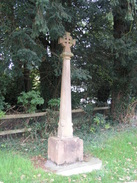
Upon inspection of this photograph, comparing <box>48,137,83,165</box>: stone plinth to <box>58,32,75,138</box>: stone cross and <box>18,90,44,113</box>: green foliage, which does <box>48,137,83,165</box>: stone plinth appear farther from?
<box>18,90,44,113</box>: green foliage

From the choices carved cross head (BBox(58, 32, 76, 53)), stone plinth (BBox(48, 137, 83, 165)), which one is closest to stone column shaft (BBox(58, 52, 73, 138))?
stone plinth (BBox(48, 137, 83, 165))

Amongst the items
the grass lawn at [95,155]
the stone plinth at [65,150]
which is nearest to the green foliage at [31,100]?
the grass lawn at [95,155]

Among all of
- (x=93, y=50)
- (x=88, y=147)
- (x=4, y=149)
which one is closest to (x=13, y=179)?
(x=4, y=149)

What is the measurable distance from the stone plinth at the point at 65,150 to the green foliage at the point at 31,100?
5.71ft

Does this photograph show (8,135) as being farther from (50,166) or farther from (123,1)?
(123,1)

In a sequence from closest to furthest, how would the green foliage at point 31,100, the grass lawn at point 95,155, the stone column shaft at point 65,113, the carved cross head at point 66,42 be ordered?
the grass lawn at point 95,155, the stone column shaft at point 65,113, the carved cross head at point 66,42, the green foliage at point 31,100

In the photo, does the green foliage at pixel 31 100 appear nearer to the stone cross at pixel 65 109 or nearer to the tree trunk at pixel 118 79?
the stone cross at pixel 65 109

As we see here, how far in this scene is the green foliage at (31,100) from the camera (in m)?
5.73

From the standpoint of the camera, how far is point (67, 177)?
3.66 meters

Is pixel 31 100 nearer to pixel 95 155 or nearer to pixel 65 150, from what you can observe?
pixel 65 150

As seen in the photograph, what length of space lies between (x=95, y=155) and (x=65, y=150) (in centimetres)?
116

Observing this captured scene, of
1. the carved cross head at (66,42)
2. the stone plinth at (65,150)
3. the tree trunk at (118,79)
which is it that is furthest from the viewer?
the tree trunk at (118,79)

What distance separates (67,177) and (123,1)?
5.76m

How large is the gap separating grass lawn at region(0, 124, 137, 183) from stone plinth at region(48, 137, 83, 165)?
1.40 feet
